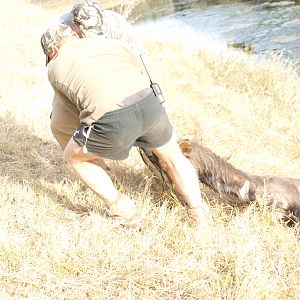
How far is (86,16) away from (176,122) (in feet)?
11.2

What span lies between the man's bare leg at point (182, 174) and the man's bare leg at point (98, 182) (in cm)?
36

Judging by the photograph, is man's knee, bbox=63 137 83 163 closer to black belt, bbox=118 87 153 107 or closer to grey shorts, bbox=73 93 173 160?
grey shorts, bbox=73 93 173 160

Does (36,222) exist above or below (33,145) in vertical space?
above

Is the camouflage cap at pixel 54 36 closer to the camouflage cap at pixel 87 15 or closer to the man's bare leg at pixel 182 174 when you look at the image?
the camouflage cap at pixel 87 15

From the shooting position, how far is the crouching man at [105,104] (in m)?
2.75

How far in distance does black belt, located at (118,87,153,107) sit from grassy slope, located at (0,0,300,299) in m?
0.83

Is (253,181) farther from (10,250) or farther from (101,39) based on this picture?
(10,250)

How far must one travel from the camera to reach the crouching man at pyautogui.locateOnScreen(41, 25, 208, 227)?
2.75 meters

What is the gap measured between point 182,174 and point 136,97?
67cm

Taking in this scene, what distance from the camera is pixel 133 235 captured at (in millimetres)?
3027

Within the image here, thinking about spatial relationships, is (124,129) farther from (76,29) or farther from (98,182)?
(76,29)

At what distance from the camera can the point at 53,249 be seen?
9.14ft

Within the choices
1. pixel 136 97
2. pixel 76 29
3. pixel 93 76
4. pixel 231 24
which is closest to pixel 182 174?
pixel 136 97

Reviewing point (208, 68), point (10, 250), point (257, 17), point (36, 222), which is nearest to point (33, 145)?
point (36, 222)
